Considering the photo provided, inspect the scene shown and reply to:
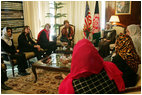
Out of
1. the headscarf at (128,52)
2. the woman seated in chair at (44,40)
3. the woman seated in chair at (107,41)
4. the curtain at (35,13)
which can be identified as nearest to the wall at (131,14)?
the woman seated in chair at (107,41)

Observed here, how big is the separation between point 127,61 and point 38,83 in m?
1.87

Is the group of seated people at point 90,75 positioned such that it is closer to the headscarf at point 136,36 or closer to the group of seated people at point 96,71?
the group of seated people at point 96,71

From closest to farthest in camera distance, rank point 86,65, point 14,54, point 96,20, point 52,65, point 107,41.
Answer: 1. point 86,65
2. point 52,65
3. point 14,54
4. point 107,41
5. point 96,20

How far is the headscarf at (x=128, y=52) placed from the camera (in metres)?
1.63

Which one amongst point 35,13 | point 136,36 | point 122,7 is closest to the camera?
point 136,36

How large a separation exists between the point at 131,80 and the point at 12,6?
4.37 meters

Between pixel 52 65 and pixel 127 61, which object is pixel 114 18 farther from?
pixel 127 61

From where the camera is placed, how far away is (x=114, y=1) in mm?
5926

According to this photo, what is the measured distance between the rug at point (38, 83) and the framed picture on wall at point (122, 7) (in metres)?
3.87

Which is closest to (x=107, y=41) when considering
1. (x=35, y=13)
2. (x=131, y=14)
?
(x=131, y=14)

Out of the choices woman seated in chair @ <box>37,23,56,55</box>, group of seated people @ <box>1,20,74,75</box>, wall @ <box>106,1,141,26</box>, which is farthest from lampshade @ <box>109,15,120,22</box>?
woman seated in chair @ <box>37,23,56,55</box>

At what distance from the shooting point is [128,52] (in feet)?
5.42

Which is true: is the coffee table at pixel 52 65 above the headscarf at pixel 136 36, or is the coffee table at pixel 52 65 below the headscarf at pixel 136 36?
below

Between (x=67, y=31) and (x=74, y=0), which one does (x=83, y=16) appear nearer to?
(x=74, y=0)
